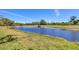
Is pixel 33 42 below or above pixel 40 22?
below

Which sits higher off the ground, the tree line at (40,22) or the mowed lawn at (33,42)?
the tree line at (40,22)

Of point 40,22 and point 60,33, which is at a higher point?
point 40,22

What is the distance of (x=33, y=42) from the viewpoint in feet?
7.92

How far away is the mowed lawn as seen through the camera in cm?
240

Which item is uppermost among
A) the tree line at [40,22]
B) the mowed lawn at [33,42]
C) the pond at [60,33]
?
the tree line at [40,22]

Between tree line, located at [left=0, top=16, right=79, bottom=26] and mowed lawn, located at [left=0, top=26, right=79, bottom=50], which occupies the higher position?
tree line, located at [left=0, top=16, right=79, bottom=26]

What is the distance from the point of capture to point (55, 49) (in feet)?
7.82

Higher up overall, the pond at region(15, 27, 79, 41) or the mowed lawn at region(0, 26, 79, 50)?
the pond at region(15, 27, 79, 41)

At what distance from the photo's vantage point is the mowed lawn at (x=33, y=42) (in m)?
2.40

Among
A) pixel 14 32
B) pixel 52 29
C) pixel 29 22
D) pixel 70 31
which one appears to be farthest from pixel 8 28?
pixel 70 31

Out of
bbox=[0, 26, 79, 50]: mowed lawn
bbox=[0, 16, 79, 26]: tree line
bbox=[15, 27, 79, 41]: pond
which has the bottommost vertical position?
bbox=[0, 26, 79, 50]: mowed lawn

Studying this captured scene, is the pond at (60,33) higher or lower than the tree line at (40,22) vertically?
lower

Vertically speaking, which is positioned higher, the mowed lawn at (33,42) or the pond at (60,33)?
the pond at (60,33)

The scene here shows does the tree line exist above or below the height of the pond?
above
